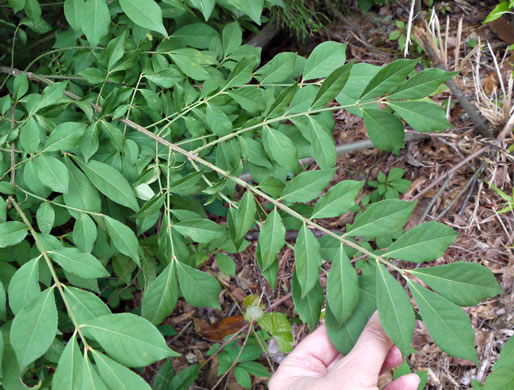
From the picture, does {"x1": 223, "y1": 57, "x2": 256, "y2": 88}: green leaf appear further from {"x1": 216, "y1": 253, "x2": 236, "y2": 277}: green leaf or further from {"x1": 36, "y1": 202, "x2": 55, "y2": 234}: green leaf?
{"x1": 216, "y1": 253, "x2": 236, "y2": 277}: green leaf

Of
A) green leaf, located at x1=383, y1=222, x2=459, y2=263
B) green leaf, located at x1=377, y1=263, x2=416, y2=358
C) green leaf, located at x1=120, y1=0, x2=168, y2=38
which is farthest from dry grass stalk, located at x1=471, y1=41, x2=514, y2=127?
green leaf, located at x1=120, y1=0, x2=168, y2=38

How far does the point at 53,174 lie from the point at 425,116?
87 centimetres

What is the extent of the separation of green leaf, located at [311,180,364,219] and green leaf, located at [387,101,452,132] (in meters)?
0.19

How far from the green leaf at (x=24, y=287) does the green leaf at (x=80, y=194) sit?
0.59 ft

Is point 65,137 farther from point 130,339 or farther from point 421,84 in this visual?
point 421,84

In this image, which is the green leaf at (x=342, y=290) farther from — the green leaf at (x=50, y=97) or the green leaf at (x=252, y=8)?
the green leaf at (x=50, y=97)

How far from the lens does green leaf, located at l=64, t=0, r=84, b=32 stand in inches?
42.1

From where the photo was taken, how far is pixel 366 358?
0.97 meters

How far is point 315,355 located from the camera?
1.22 metres

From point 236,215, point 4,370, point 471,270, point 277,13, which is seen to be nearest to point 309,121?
point 236,215

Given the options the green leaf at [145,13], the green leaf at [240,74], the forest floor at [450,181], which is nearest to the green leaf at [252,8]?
the green leaf at [240,74]

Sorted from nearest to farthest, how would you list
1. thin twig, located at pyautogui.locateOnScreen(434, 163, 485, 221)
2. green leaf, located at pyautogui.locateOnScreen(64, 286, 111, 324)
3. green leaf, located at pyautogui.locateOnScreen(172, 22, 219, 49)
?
green leaf, located at pyautogui.locateOnScreen(64, 286, 111, 324), green leaf, located at pyautogui.locateOnScreen(172, 22, 219, 49), thin twig, located at pyautogui.locateOnScreen(434, 163, 485, 221)

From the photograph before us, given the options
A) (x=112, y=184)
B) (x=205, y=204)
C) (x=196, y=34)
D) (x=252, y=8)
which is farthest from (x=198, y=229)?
(x=196, y=34)

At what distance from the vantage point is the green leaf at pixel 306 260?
0.90 m
